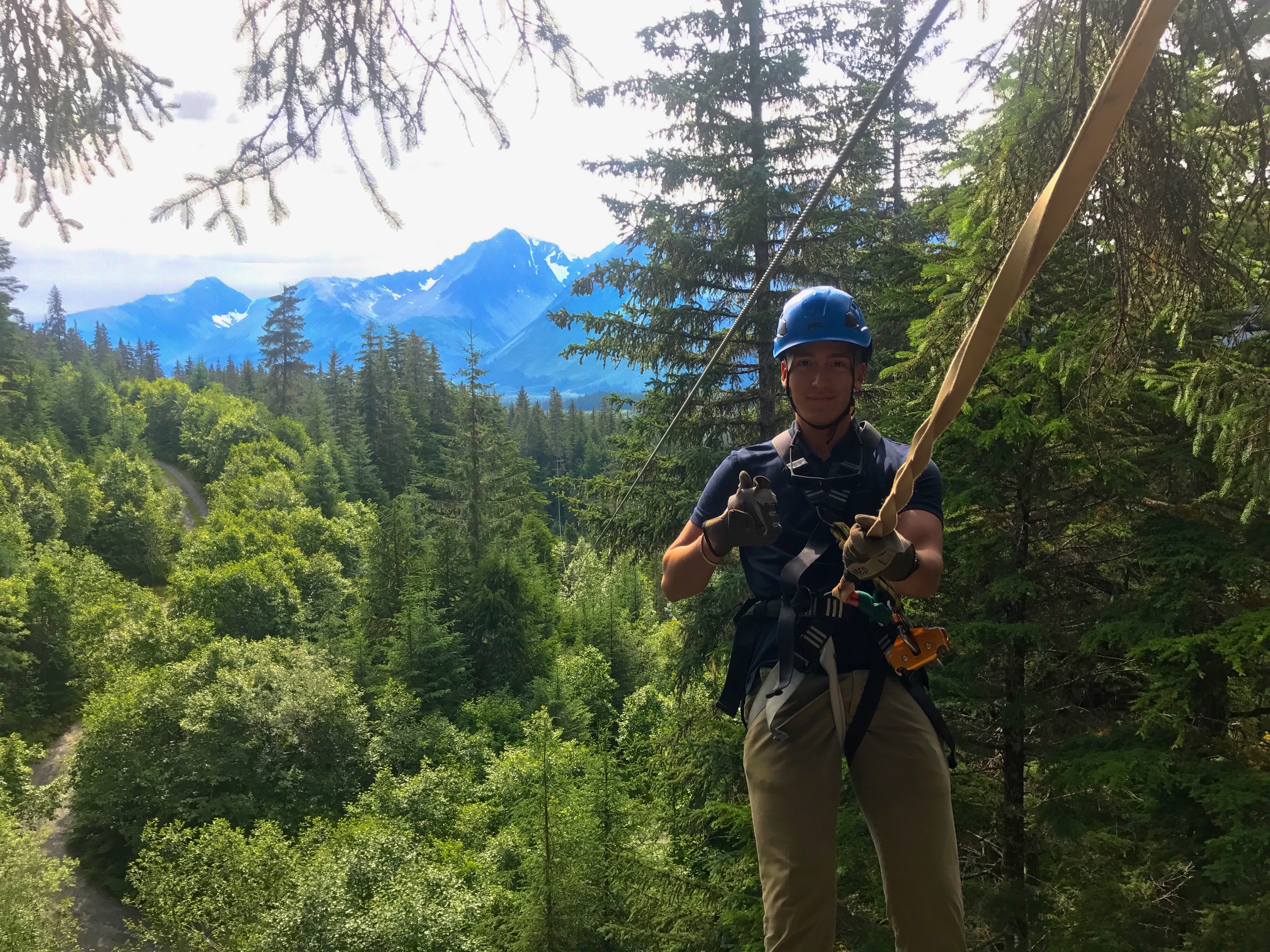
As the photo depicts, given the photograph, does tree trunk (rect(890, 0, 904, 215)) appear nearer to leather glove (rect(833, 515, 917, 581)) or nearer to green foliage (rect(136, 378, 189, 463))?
leather glove (rect(833, 515, 917, 581))

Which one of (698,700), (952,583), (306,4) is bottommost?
(698,700)

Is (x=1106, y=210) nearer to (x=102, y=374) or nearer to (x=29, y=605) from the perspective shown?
(x=29, y=605)

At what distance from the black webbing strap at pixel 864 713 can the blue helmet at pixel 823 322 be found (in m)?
1.18

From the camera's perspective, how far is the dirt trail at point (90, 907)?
876 inches

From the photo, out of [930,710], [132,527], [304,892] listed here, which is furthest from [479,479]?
[930,710]

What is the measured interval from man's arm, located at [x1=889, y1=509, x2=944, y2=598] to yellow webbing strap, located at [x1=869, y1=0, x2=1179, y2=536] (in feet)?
2.66

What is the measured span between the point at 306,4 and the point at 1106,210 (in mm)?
3194

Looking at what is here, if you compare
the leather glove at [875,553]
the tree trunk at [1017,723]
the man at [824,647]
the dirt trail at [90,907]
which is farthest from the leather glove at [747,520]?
the dirt trail at [90,907]

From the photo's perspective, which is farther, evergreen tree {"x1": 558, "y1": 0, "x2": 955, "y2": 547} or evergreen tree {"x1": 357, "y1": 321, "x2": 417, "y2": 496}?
evergreen tree {"x1": 357, "y1": 321, "x2": 417, "y2": 496}

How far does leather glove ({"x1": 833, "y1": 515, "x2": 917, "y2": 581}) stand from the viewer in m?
2.15

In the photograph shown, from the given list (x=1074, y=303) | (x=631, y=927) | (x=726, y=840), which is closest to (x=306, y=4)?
(x=1074, y=303)

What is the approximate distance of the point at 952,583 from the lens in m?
6.18

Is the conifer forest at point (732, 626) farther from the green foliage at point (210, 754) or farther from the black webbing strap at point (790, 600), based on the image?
the black webbing strap at point (790, 600)

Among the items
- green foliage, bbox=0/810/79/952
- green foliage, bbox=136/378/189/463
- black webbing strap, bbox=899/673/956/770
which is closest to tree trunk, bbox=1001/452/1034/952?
black webbing strap, bbox=899/673/956/770
